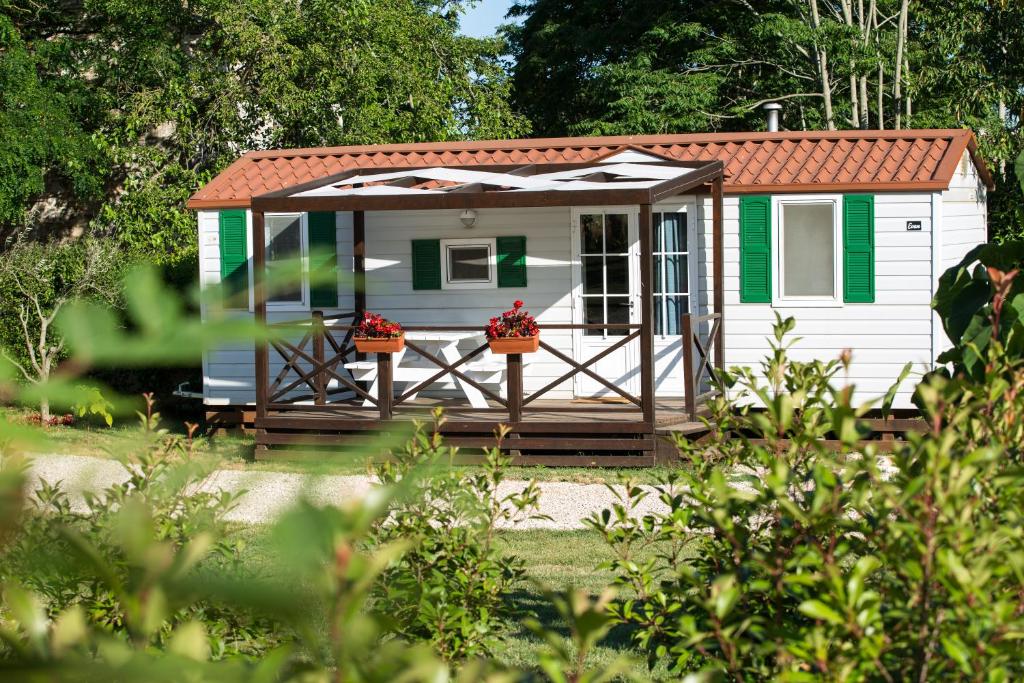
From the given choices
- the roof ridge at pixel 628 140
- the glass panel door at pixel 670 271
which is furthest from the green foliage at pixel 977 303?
the roof ridge at pixel 628 140

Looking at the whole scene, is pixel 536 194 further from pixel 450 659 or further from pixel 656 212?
pixel 450 659

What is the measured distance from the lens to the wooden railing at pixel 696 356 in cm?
1027

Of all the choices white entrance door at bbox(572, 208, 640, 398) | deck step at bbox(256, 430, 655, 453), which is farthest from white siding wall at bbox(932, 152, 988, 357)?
deck step at bbox(256, 430, 655, 453)

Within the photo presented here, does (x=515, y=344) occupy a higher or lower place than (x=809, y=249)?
lower

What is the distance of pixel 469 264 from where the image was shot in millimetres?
12195

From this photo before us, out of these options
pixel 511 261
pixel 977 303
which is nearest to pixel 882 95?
pixel 511 261

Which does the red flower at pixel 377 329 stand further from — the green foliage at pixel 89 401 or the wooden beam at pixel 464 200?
the green foliage at pixel 89 401

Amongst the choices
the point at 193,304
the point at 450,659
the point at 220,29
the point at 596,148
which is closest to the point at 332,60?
the point at 220,29

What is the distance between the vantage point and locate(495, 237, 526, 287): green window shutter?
12.0 meters

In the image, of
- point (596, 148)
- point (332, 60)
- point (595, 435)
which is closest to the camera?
point (595, 435)

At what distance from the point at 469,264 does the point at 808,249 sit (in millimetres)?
3276

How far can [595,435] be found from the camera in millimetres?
10672

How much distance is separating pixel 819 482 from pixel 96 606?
8.08 ft

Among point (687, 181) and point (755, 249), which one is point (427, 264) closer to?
point (687, 181)
